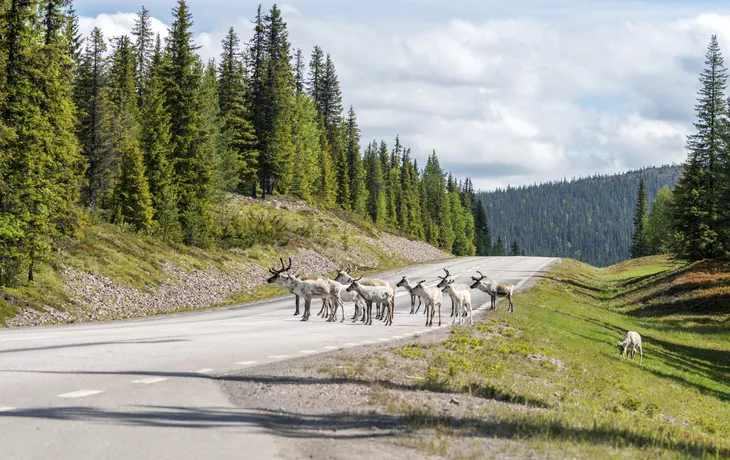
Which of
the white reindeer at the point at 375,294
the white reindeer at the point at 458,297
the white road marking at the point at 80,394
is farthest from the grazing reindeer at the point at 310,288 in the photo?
the white road marking at the point at 80,394

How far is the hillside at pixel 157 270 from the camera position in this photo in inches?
966

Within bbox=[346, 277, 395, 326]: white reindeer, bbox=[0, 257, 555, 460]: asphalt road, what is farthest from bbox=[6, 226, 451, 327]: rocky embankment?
bbox=[346, 277, 395, 326]: white reindeer

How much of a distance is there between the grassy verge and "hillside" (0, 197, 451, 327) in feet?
47.6

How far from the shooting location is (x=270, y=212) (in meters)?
62.9

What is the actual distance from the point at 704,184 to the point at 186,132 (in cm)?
4603

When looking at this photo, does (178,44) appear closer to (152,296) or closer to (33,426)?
(152,296)

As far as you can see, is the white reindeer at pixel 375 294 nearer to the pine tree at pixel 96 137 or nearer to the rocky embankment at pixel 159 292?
the rocky embankment at pixel 159 292

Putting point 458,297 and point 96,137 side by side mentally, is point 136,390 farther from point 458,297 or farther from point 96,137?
point 96,137

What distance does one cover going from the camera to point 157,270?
33250 millimetres

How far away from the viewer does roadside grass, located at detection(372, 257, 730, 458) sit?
8.29 meters

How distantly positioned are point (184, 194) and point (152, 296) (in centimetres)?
1301

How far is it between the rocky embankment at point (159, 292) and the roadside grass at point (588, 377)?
1410cm

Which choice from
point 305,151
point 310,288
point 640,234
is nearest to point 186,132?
point 310,288

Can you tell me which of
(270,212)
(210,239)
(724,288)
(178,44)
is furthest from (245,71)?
(724,288)
